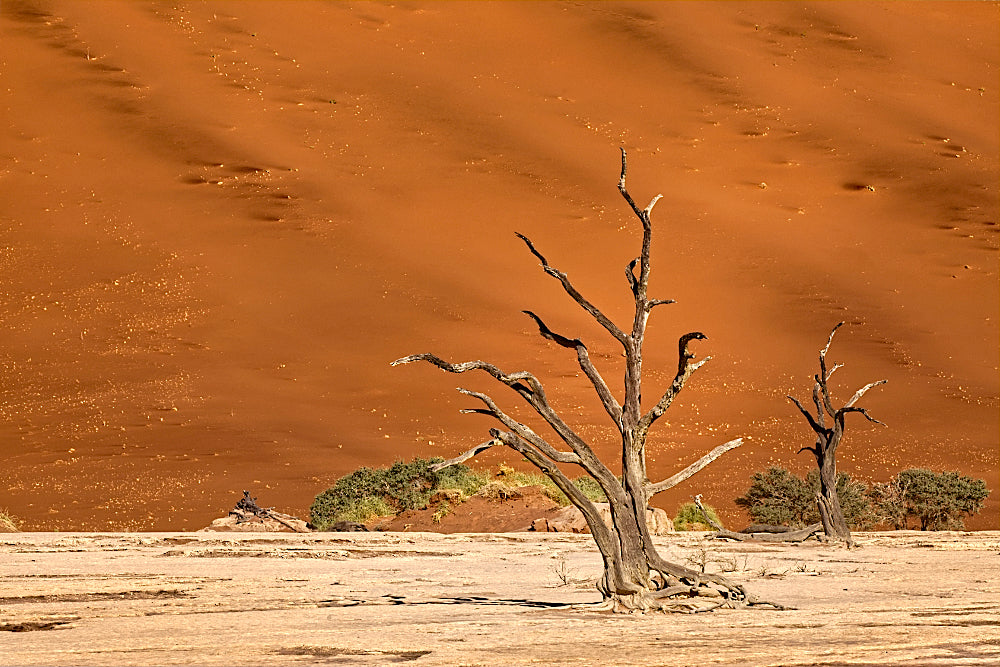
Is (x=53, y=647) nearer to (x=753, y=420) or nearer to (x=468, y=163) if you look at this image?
(x=753, y=420)

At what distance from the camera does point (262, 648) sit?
532 centimetres

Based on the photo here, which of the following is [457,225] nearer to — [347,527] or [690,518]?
[690,518]

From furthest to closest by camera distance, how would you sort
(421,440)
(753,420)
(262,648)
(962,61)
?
(962,61)
(753,420)
(421,440)
(262,648)

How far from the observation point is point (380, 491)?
1848 cm

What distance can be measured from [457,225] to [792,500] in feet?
34.2

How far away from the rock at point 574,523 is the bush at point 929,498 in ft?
18.5

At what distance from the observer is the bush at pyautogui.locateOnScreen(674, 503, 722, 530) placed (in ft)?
59.4

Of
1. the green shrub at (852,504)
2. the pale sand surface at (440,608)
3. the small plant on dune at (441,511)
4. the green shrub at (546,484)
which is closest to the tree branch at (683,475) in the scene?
the pale sand surface at (440,608)

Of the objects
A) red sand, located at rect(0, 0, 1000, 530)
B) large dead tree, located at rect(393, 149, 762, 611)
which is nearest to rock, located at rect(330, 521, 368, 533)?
red sand, located at rect(0, 0, 1000, 530)

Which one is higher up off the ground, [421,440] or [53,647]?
[421,440]

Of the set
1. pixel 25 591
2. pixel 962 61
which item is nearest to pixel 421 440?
pixel 25 591

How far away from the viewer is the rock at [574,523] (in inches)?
643

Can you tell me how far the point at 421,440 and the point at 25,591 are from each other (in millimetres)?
13798

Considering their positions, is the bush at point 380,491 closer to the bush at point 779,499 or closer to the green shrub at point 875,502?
the bush at point 779,499
